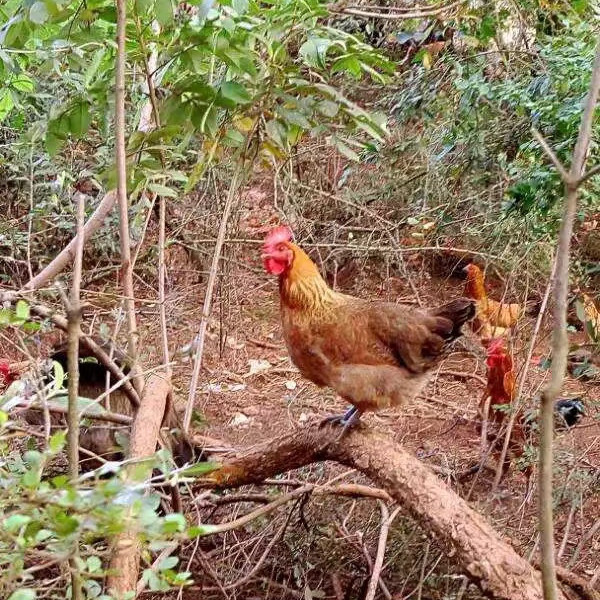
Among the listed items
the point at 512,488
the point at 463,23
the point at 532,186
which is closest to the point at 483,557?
the point at 532,186

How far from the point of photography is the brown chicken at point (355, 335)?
8.09 feet

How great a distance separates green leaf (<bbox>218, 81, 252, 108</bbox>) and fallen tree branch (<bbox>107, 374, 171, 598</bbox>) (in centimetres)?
76

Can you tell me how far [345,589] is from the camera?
2.42 m

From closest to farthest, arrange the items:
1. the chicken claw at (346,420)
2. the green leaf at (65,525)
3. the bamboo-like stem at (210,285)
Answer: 1. the green leaf at (65,525)
2. the bamboo-like stem at (210,285)
3. the chicken claw at (346,420)

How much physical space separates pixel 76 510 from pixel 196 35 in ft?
3.82

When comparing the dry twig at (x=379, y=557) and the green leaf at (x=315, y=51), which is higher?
the green leaf at (x=315, y=51)

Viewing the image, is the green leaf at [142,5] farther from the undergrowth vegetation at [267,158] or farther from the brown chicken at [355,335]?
the brown chicken at [355,335]

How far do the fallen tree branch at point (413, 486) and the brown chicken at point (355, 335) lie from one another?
0.78ft

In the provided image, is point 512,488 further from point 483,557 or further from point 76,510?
point 76,510

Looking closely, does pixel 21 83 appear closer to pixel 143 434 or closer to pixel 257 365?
pixel 143 434

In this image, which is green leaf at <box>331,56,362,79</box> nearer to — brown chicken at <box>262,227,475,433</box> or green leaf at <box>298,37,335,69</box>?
green leaf at <box>298,37,335,69</box>

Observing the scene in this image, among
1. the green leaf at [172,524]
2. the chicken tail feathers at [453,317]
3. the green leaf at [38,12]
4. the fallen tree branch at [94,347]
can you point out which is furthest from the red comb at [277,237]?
the green leaf at [172,524]

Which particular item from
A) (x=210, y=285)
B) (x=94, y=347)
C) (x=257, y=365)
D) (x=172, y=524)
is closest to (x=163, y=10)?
(x=94, y=347)

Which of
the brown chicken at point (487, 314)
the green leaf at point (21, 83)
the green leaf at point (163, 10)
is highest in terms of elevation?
the green leaf at point (163, 10)
